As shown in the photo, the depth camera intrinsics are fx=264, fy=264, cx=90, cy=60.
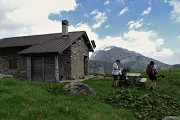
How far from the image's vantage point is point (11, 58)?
30781 millimetres

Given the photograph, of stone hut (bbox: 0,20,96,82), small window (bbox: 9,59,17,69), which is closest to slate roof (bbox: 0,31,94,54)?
stone hut (bbox: 0,20,96,82)

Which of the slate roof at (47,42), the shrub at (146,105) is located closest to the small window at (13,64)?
the slate roof at (47,42)

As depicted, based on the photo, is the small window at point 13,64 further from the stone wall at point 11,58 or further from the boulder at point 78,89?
the boulder at point 78,89

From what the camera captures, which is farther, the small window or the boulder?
the small window

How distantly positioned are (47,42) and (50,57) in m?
3.51

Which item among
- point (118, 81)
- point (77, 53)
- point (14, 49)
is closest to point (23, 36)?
point (14, 49)

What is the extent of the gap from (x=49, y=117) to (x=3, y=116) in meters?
1.68

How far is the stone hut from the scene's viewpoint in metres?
25.5

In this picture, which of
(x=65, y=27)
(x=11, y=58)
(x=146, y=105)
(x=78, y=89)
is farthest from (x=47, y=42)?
(x=146, y=105)

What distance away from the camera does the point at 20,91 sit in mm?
12719

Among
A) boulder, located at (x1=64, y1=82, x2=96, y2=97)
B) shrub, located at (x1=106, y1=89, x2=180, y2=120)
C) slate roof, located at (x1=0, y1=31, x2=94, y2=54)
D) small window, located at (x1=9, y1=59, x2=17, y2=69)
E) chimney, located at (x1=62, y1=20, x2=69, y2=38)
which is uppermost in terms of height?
chimney, located at (x1=62, y1=20, x2=69, y2=38)

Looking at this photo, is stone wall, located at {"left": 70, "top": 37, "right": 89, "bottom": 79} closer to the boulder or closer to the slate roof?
the slate roof

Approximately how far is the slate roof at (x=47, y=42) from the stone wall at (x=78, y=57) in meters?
0.71

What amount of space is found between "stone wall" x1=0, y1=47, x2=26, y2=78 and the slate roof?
728 mm
